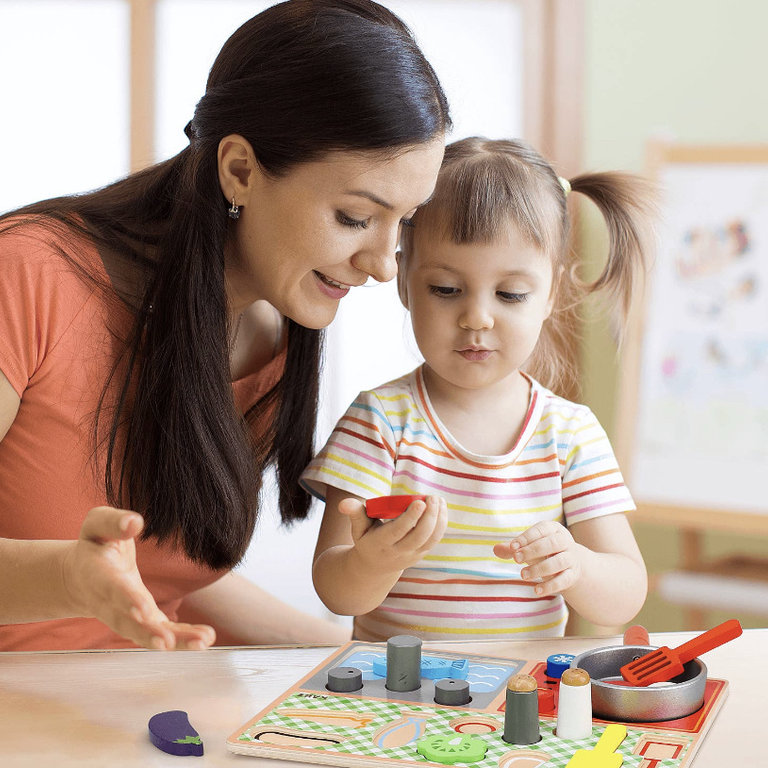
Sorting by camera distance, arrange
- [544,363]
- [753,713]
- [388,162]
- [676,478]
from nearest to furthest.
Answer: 1. [753,713]
2. [388,162]
3. [544,363]
4. [676,478]

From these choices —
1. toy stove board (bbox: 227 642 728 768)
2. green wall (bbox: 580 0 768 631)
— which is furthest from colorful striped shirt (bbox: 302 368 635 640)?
green wall (bbox: 580 0 768 631)

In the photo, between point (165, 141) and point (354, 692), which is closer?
point (354, 692)

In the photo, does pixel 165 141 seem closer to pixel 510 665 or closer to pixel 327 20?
pixel 327 20

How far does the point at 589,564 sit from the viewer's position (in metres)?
1.02

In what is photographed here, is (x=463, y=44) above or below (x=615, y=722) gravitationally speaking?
above

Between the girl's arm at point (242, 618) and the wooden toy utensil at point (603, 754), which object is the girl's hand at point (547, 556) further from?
the girl's arm at point (242, 618)

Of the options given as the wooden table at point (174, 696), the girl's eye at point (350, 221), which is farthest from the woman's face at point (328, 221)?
the wooden table at point (174, 696)

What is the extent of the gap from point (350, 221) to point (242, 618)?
584 mm

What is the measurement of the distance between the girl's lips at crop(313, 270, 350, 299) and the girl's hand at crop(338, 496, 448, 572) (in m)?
0.29

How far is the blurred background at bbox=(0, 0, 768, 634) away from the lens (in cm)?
269

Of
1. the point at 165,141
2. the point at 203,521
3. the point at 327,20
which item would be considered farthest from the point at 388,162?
the point at 165,141

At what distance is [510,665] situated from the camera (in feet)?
2.93

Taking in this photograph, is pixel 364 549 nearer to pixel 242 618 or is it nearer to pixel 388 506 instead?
pixel 388 506

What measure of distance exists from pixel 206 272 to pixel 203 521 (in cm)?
26
